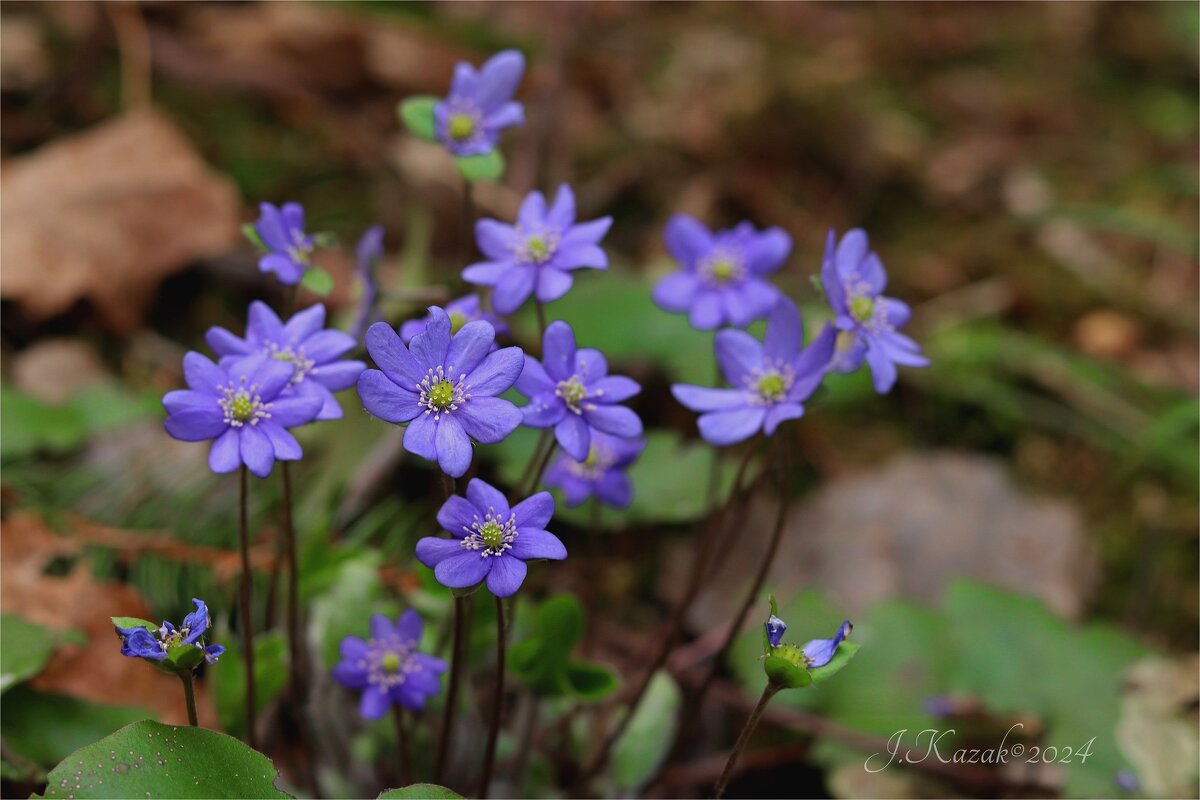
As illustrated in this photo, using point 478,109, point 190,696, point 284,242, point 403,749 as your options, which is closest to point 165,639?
point 190,696

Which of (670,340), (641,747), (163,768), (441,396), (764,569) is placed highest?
(441,396)

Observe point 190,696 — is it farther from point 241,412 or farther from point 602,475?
point 602,475

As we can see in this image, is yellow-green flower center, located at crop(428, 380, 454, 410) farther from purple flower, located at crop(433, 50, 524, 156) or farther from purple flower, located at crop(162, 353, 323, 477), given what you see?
purple flower, located at crop(433, 50, 524, 156)

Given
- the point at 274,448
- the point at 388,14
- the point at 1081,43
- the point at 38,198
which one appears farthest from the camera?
the point at 1081,43


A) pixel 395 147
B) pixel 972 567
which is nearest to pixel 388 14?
pixel 395 147

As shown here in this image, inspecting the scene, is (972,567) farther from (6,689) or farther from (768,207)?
(6,689)
